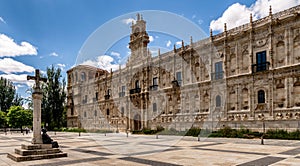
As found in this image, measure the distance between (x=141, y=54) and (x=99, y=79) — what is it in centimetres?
1507

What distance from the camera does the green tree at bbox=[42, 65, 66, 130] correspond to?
5809 centimetres

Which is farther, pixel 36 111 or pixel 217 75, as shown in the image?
pixel 217 75

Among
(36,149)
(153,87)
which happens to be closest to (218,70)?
(153,87)

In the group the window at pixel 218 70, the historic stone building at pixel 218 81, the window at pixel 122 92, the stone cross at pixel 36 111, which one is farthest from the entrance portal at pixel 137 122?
the stone cross at pixel 36 111

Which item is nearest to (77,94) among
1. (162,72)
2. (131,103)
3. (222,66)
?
(131,103)

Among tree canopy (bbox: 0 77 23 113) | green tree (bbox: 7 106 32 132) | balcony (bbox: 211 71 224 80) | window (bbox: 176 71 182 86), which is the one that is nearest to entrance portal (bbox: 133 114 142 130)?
window (bbox: 176 71 182 86)

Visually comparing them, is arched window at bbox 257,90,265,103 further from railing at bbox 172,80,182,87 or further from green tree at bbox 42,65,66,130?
green tree at bbox 42,65,66,130

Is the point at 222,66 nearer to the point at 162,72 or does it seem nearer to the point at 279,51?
the point at 279,51

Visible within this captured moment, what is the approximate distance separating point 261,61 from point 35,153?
2302cm

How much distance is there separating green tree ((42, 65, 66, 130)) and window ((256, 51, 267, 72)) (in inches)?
1769

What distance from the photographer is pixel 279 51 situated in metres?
26.0

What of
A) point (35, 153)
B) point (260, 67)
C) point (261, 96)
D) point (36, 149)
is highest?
point (260, 67)

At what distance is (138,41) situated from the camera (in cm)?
4384

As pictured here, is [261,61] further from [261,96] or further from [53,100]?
[53,100]
